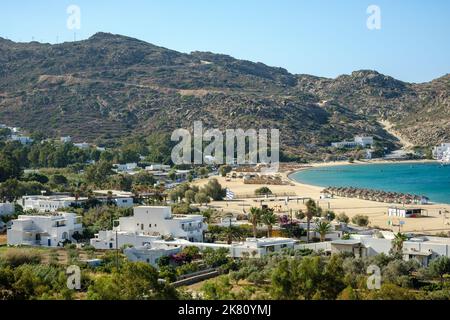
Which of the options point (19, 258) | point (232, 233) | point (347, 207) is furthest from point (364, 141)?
point (19, 258)

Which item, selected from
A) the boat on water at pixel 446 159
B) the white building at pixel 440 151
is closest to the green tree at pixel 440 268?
the boat on water at pixel 446 159

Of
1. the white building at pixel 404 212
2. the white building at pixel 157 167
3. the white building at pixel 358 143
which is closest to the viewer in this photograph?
the white building at pixel 404 212

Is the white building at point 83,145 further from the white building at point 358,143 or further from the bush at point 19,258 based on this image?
the bush at point 19,258

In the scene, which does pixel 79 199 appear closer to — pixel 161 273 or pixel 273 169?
pixel 161 273

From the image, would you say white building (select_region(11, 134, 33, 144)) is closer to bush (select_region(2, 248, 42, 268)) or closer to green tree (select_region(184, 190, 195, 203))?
green tree (select_region(184, 190, 195, 203))

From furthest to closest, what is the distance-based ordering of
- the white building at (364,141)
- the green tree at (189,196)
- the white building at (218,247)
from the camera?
the white building at (364,141) → the green tree at (189,196) → the white building at (218,247)

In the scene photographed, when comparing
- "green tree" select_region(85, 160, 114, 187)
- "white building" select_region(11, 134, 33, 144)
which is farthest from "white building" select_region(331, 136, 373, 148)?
"green tree" select_region(85, 160, 114, 187)

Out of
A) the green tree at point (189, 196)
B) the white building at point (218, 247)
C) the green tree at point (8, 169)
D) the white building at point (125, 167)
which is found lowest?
the white building at point (218, 247)
